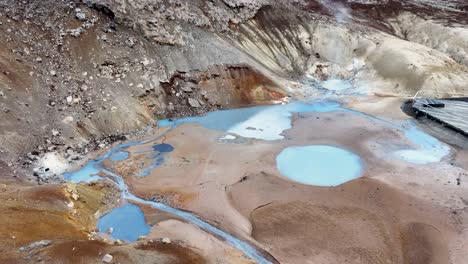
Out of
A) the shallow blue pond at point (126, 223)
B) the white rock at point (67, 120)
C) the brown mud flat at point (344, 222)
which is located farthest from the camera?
the white rock at point (67, 120)

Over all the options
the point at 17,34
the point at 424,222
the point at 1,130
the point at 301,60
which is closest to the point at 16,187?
the point at 1,130

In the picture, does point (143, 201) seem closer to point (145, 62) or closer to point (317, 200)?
point (317, 200)

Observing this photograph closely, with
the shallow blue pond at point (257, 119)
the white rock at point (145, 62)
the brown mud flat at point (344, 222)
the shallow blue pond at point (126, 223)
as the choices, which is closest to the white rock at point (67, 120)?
the shallow blue pond at point (257, 119)

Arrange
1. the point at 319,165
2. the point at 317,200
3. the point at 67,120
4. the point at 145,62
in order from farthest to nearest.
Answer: the point at 145,62
the point at 67,120
the point at 319,165
the point at 317,200

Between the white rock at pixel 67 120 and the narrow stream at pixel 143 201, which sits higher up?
the white rock at pixel 67 120

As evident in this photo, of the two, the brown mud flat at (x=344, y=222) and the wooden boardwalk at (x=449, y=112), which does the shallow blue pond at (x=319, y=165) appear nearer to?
the brown mud flat at (x=344, y=222)

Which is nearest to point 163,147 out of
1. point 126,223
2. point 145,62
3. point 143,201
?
point 143,201
